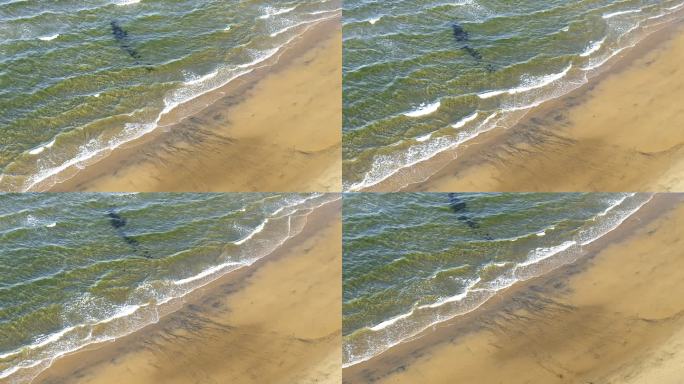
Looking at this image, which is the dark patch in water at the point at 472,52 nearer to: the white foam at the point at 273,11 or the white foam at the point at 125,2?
the white foam at the point at 273,11

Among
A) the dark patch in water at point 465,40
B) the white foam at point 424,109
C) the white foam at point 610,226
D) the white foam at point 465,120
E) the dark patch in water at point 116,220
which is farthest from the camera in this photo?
the dark patch in water at point 465,40

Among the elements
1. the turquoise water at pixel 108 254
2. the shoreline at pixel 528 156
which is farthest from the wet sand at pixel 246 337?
the shoreline at pixel 528 156

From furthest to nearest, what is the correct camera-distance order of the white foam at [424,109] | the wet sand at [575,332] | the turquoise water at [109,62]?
the white foam at [424,109], the turquoise water at [109,62], the wet sand at [575,332]

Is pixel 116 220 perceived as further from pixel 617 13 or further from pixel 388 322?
pixel 617 13

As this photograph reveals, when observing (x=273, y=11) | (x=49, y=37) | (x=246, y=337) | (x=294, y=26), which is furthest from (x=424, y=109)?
(x=49, y=37)

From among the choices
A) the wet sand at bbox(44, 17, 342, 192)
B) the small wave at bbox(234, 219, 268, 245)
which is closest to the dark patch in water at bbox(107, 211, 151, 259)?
the wet sand at bbox(44, 17, 342, 192)

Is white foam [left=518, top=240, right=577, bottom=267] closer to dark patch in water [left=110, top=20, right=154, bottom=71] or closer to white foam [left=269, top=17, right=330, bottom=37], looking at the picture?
white foam [left=269, top=17, right=330, bottom=37]

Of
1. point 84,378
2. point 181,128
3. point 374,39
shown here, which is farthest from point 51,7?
point 84,378
